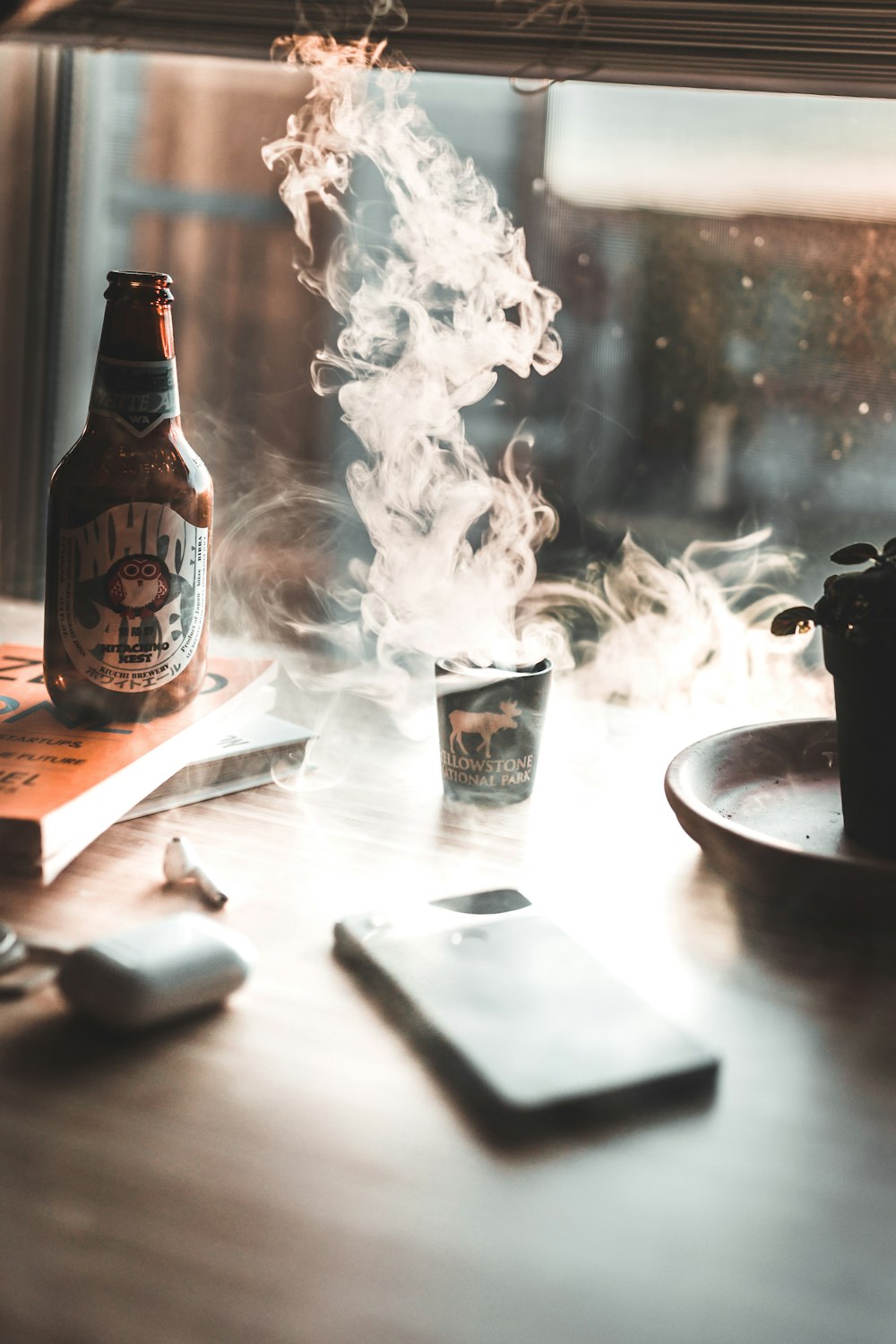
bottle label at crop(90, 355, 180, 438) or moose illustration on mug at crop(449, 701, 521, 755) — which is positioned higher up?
bottle label at crop(90, 355, 180, 438)

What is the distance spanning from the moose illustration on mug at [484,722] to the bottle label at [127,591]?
237 mm

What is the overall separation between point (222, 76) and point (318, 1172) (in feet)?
5.69

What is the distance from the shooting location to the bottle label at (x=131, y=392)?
84 cm

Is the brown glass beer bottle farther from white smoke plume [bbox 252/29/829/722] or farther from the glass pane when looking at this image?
the glass pane

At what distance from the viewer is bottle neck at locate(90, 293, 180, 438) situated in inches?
32.9

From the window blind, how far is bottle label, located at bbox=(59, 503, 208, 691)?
88 centimetres

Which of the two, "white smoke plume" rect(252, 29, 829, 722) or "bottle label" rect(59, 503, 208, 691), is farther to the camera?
"white smoke plume" rect(252, 29, 829, 722)

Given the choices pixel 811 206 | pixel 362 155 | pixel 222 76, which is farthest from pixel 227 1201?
pixel 222 76

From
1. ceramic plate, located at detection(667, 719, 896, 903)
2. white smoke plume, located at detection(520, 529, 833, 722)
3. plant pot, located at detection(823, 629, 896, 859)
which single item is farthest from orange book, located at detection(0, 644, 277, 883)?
white smoke plume, located at detection(520, 529, 833, 722)

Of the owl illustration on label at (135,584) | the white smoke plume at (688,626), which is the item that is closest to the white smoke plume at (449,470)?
the white smoke plume at (688,626)

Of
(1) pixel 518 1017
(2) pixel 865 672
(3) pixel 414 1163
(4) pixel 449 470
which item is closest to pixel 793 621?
(2) pixel 865 672

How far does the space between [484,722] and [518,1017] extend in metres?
0.36

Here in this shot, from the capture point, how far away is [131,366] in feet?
2.74

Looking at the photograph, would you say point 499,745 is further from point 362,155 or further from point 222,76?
point 222,76
